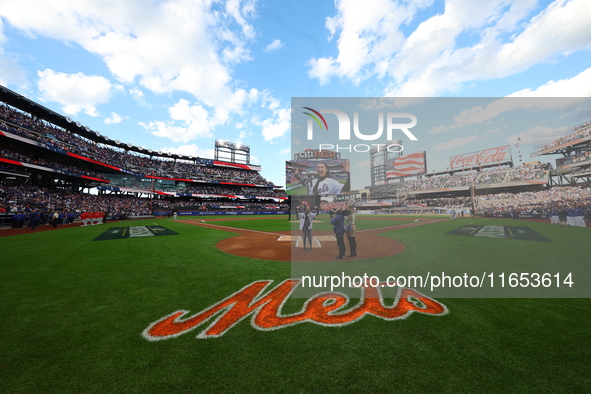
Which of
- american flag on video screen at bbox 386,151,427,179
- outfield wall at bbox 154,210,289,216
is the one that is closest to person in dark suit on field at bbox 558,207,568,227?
american flag on video screen at bbox 386,151,427,179

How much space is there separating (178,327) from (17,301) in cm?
420

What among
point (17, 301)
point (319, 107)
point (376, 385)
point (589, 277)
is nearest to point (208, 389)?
point (376, 385)

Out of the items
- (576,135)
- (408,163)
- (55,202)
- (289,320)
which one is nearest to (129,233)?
(289,320)

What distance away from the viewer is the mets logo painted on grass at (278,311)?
12.7 ft

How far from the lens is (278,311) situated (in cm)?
450

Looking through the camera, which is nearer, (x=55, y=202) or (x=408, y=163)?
(x=55, y=202)

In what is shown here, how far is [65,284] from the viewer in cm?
589

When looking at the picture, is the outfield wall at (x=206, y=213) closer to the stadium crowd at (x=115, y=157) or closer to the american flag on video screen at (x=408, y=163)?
the stadium crowd at (x=115, y=157)

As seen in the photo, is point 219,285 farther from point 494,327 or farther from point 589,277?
point 589,277

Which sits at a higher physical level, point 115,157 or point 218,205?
point 115,157

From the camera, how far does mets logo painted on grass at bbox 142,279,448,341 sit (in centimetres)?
387

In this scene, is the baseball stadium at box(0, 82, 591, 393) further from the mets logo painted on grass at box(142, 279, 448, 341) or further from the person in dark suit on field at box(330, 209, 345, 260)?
the person in dark suit on field at box(330, 209, 345, 260)

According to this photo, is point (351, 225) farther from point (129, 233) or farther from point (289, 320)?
point (129, 233)

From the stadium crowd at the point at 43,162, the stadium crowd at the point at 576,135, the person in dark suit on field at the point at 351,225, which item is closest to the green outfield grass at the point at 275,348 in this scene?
the person in dark suit on field at the point at 351,225
